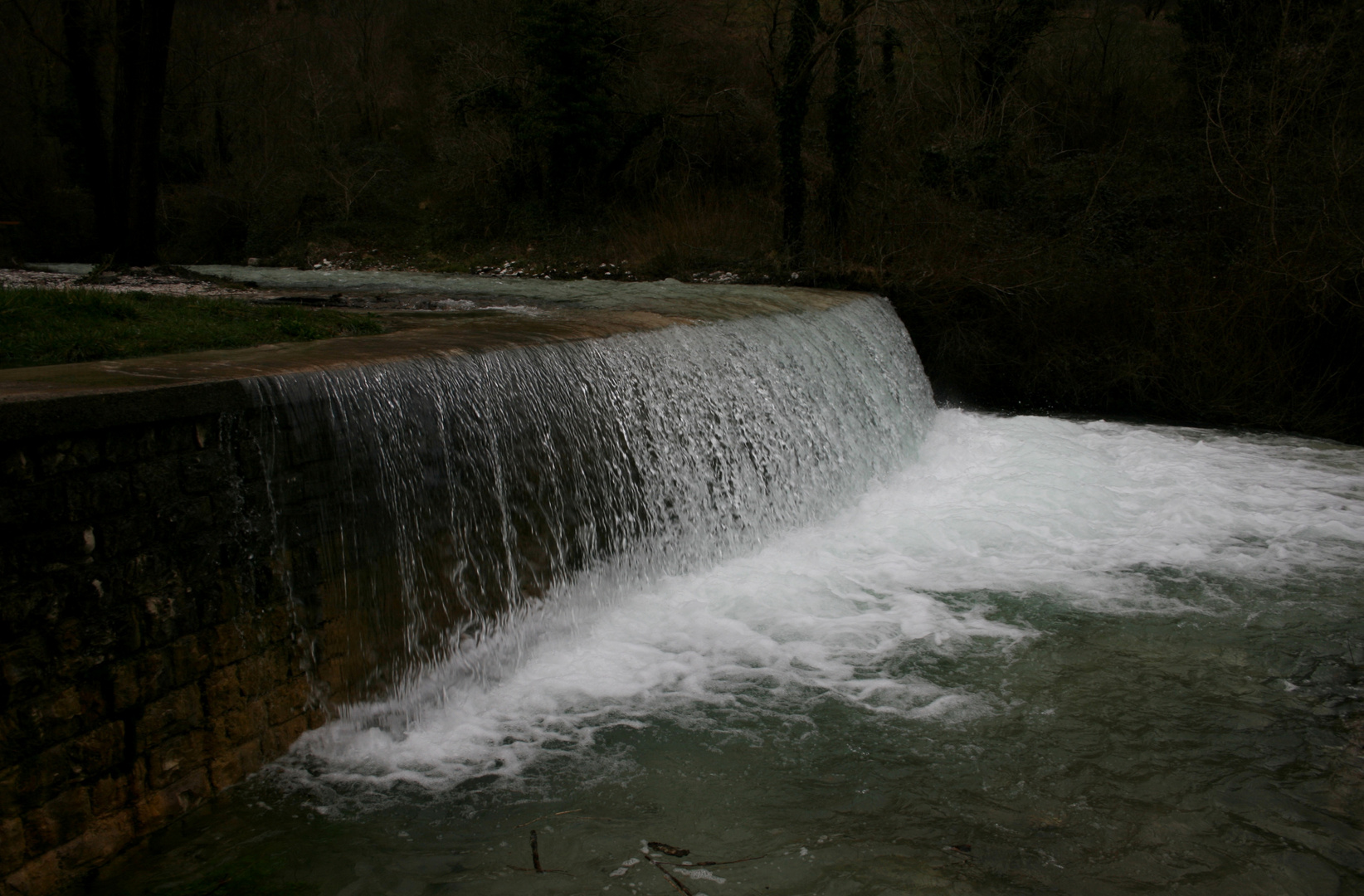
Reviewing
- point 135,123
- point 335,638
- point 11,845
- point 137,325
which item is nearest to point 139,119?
point 135,123

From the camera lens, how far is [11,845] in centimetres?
315

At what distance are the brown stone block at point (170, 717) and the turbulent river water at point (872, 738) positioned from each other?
370mm

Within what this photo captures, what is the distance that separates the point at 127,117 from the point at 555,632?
34.0 ft

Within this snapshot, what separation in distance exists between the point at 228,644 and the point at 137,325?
9.79 ft

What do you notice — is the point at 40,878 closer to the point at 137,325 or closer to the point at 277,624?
the point at 277,624

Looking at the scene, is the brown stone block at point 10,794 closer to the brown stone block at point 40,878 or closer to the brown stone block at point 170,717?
the brown stone block at point 40,878

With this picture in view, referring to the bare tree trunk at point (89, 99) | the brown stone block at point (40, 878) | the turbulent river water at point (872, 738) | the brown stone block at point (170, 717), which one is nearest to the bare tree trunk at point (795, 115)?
the turbulent river water at point (872, 738)

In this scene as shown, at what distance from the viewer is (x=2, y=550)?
10.3ft

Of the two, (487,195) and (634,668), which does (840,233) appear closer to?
(487,195)

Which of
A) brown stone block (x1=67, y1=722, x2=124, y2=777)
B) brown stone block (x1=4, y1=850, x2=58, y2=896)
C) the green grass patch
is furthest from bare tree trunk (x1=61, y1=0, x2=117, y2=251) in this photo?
brown stone block (x1=4, y1=850, x2=58, y2=896)

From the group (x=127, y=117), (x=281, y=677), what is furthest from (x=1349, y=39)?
(x=127, y=117)

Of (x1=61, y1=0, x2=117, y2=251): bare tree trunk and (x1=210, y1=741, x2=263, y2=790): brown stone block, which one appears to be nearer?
(x1=210, y1=741, x2=263, y2=790): brown stone block

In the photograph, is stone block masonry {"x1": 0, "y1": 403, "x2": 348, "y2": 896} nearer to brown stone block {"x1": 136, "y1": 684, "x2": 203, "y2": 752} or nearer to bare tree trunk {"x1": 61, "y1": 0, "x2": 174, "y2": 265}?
brown stone block {"x1": 136, "y1": 684, "x2": 203, "y2": 752}

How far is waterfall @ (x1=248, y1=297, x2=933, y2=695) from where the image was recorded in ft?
14.8
